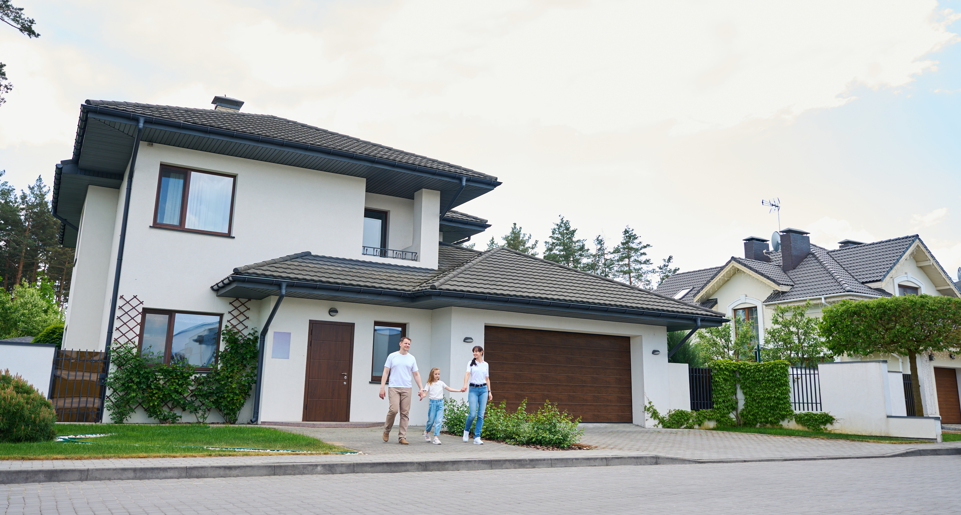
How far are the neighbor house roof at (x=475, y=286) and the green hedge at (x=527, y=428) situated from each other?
2.80 meters

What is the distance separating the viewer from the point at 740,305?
30.1m

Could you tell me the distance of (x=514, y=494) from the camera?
6.57 metres

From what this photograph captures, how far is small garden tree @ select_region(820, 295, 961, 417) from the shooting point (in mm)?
18203

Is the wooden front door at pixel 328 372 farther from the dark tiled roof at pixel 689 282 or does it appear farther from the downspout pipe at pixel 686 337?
the dark tiled roof at pixel 689 282

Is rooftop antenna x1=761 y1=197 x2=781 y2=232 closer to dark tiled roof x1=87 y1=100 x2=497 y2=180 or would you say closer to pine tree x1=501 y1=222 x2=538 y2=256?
dark tiled roof x1=87 y1=100 x2=497 y2=180

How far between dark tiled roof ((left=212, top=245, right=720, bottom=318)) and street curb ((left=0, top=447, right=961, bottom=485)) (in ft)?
17.8

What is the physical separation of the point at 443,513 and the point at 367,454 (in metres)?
3.98

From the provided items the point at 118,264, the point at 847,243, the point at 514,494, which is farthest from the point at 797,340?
the point at 118,264

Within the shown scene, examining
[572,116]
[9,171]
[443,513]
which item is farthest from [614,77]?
[9,171]

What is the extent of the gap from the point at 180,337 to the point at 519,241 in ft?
132

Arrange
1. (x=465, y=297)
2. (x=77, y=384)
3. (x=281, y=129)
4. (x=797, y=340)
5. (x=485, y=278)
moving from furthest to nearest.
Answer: (x=797, y=340)
(x=281, y=129)
(x=485, y=278)
(x=465, y=297)
(x=77, y=384)

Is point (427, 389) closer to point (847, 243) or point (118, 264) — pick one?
point (118, 264)

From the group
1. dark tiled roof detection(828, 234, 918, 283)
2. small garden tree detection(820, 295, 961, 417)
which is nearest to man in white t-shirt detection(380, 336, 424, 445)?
small garden tree detection(820, 295, 961, 417)

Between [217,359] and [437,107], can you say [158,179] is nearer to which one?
[217,359]
